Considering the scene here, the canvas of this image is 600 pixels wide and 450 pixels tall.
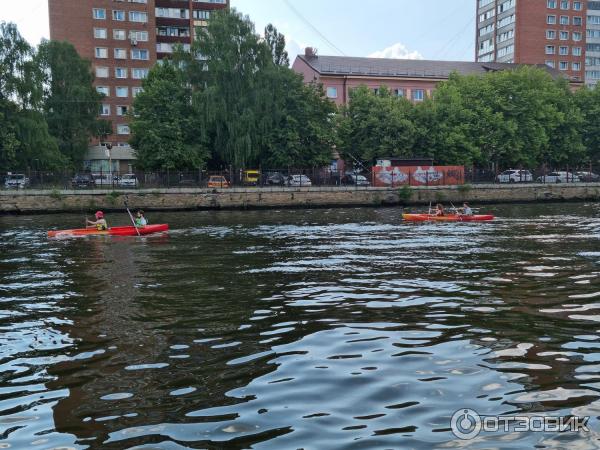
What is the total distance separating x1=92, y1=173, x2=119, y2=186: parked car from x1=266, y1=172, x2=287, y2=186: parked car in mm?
13604

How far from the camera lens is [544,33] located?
11181 centimetres

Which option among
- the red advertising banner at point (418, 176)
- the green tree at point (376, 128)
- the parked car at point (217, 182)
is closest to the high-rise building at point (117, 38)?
the green tree at point (376, 128)

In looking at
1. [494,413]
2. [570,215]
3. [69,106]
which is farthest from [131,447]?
[69,106]

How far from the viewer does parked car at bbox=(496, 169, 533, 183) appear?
196 feet

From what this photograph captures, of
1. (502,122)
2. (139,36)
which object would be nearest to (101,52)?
(139,36)

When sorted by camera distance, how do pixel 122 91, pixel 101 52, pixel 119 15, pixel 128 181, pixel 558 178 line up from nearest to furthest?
1. pixel 128 181
2. pixel 558 178
3. pixel 101 52
4. pixel 119 15
5. pixel 122 91

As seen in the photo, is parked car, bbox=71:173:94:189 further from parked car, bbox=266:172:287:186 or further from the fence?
parked car, bbox=266:172:287:186

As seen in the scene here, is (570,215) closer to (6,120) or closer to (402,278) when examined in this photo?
(402,278)

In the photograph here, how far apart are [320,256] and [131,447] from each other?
1457 cm

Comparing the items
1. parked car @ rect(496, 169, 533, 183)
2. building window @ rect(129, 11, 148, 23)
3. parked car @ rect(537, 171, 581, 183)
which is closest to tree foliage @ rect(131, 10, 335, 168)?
parked car @ rect(496, 169, 533, 183)

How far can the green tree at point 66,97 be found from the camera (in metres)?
67.6

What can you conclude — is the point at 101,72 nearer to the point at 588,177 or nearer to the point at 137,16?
the point at 137,16

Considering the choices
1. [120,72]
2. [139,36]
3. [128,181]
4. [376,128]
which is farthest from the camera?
[139,36]

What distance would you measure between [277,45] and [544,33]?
245 ft
